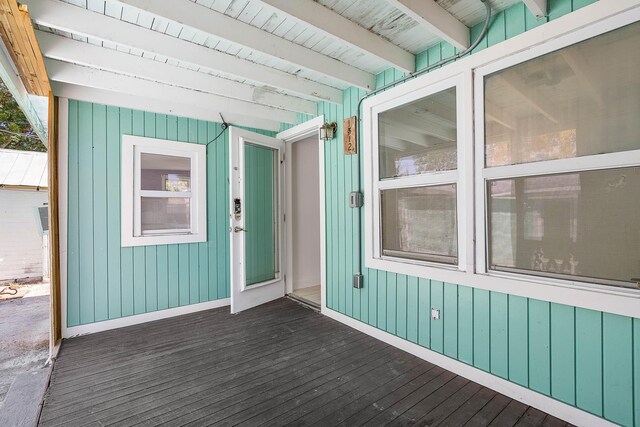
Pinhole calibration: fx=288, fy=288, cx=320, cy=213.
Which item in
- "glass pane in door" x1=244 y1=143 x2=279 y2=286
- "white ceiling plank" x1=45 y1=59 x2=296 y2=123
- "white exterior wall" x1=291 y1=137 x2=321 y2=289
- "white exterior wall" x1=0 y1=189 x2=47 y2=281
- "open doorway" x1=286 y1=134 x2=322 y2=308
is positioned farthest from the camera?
"white exterior wall" x1=0 y1=189 x2=47 y2=281

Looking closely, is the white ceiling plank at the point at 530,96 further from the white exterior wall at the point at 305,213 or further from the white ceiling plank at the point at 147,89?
the white exterior wall at the point at 305,213

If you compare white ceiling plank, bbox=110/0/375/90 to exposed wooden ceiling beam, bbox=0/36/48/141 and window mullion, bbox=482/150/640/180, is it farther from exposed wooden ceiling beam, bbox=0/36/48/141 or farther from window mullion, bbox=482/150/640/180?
window mullion, bbox=482/150/640/180

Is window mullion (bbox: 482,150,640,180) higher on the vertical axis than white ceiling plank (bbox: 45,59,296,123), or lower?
lower

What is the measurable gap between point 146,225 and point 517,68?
3.77m

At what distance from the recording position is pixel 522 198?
1.88m

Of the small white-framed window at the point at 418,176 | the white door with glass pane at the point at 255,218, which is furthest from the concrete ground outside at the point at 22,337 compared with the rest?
the small white-framed window at the point at 418,176

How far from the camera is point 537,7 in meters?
1.65

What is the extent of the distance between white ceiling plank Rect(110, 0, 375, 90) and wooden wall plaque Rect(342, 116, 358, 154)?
0.38 meters

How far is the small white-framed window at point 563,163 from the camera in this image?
1.51m

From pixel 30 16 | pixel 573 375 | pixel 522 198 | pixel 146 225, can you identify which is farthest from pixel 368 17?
pixel 146 225

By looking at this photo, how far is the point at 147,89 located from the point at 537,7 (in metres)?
3.20

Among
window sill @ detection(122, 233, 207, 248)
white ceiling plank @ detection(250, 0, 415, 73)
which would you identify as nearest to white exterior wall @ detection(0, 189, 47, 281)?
window sill @ detection(122, 233, 207, 248)

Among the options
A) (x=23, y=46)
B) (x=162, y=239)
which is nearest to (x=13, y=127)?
(x=162, y=239)

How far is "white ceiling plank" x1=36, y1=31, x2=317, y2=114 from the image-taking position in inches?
84.4
